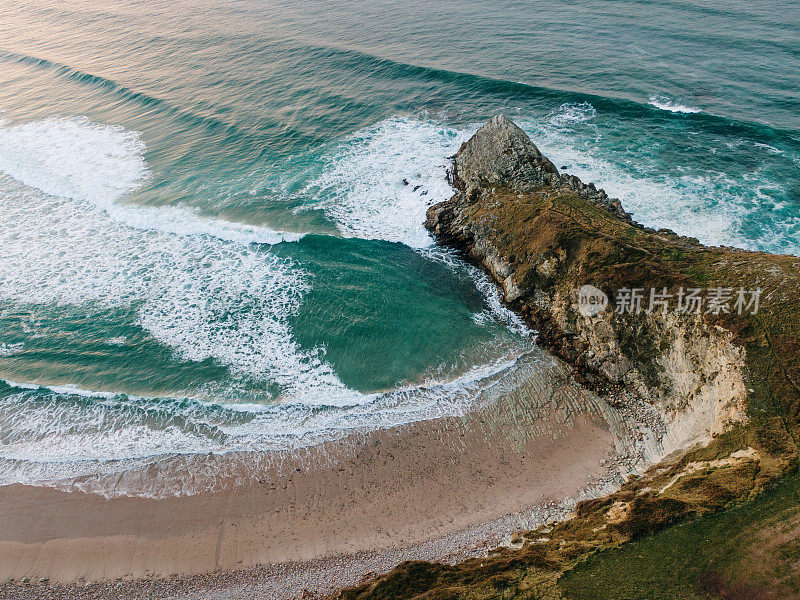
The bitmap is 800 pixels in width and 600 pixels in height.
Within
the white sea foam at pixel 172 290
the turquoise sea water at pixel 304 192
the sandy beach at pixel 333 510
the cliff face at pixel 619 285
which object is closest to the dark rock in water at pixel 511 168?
the cliff face at pixel 619 285

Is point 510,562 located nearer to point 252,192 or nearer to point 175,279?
point 175,279

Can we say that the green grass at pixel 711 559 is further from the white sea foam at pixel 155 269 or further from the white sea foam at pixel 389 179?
the white sea foam at pixel 389 179

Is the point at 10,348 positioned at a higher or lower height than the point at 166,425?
higher

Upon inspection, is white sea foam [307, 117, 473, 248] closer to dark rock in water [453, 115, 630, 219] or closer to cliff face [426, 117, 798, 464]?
dark rock in water [453, 115, 630, 219]

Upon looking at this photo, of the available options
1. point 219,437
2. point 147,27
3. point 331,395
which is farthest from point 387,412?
point 147,27

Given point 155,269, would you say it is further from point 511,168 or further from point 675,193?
point 675,193

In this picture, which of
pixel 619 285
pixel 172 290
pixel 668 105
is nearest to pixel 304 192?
pixel 172 290
